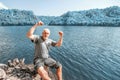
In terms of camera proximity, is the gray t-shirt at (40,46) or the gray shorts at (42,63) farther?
the gray t-shirt at (40,46)

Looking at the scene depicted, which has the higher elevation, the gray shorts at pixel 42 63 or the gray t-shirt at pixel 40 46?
the gray t-shirt at pixel 40 46

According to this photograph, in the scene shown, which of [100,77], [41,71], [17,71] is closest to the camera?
[41,71]

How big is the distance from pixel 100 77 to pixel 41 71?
1235 centimetres

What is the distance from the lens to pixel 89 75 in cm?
2211

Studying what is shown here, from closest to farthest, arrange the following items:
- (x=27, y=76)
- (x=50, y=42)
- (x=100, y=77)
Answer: (x=50, y=42)
(x=27, y=76)
(x=100, y=77)

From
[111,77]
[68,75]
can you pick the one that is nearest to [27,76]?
[68,75]

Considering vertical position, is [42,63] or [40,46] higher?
[40,46]

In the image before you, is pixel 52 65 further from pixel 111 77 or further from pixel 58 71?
pixel 111 77

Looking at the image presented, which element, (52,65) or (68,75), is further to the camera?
(68,75)

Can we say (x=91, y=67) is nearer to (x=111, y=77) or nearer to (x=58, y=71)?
(x=111, y=77)

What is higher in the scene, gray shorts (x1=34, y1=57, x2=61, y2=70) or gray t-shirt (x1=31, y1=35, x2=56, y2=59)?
gray t-shirt (x1=31, y1=35, x2=56, y2=59)

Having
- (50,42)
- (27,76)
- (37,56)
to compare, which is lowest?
(27,76)

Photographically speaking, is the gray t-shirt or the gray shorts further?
the gray t-shirt

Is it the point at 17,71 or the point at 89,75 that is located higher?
the point at 17,71
